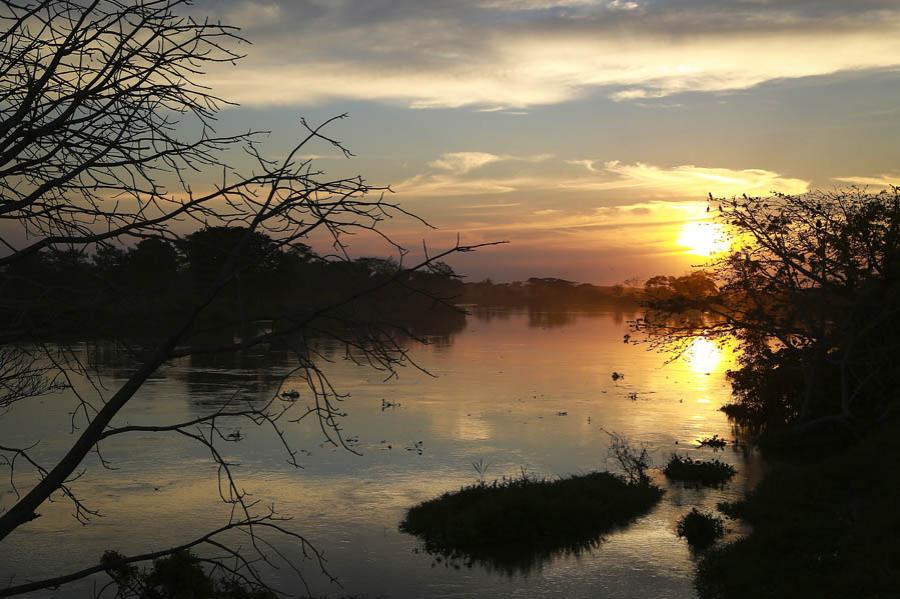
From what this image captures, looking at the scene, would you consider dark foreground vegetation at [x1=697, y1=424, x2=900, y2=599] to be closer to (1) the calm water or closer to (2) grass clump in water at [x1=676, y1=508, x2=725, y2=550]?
(2) grass clump in water at [x1=676, y1=508, x2=725, y2=550]

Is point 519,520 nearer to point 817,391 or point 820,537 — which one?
point 820,537

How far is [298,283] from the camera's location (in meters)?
5.54

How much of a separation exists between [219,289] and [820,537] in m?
18.3

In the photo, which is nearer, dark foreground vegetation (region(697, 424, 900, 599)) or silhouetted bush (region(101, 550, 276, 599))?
dark foreground vegetation (region(697, 424, 900, 599))

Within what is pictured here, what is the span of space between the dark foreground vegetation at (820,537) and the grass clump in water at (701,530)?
1.03 metres

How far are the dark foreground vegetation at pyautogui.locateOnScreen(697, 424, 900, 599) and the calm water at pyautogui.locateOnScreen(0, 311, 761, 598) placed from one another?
130 cm

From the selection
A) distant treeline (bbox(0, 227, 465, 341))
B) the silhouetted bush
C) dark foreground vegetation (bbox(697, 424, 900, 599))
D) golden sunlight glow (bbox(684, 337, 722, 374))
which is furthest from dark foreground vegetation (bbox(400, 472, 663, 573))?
golden sunlight glow (bbox(684, 337, 722, 374))

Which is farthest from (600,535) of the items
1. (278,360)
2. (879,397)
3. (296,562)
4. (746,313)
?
(278,360)

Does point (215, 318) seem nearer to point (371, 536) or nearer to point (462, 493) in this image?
point (371, 536)

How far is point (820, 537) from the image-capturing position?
1869 centimetres

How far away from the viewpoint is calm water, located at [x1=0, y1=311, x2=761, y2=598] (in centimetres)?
1986

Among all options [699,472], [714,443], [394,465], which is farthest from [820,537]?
[714,443]

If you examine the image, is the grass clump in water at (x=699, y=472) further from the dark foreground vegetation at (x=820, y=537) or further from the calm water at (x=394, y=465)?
the dark foreground vegetation at (x=820, y=537)

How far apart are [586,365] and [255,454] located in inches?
1505
